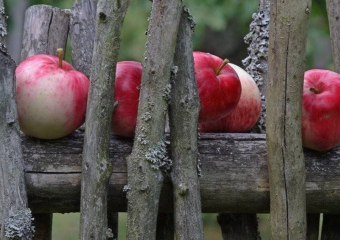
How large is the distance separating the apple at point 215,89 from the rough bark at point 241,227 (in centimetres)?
35

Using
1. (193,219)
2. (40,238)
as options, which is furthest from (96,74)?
(40,238)

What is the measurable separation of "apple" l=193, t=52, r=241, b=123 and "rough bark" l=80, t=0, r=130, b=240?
261 mm

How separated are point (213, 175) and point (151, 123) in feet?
0.78

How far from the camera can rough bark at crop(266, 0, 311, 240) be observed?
164cm

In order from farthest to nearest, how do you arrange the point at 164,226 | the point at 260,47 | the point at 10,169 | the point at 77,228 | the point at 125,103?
1. the point at 77,228
2. the point at 260,47
3. the point at 164,226
4. the point at 125,103
5. the point at 10,169

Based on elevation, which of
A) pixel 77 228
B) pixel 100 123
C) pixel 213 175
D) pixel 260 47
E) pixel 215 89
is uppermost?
pixel 260 47

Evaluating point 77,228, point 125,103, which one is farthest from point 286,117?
point 77,228

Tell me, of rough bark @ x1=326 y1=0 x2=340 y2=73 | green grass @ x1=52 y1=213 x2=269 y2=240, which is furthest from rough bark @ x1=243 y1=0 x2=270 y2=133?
green grass @ x1=52 y1=213 x2=269 y2=240

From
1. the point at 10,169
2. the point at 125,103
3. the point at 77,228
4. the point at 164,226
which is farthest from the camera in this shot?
the point at 77,228

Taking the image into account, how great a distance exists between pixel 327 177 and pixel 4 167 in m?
0.83

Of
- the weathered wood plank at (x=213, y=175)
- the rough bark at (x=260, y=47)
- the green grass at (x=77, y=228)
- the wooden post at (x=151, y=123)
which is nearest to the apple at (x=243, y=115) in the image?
the weathered wood plank at (x=213, y=175)

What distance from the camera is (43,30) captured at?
2.03 metres

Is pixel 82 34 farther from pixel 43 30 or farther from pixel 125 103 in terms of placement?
pixel 125 103

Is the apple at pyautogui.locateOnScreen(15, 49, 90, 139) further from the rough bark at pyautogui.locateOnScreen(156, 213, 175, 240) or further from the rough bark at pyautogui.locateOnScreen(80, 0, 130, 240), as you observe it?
the rough bark at pyautogui.locateOnScreen(156, 213, 175, 240)
